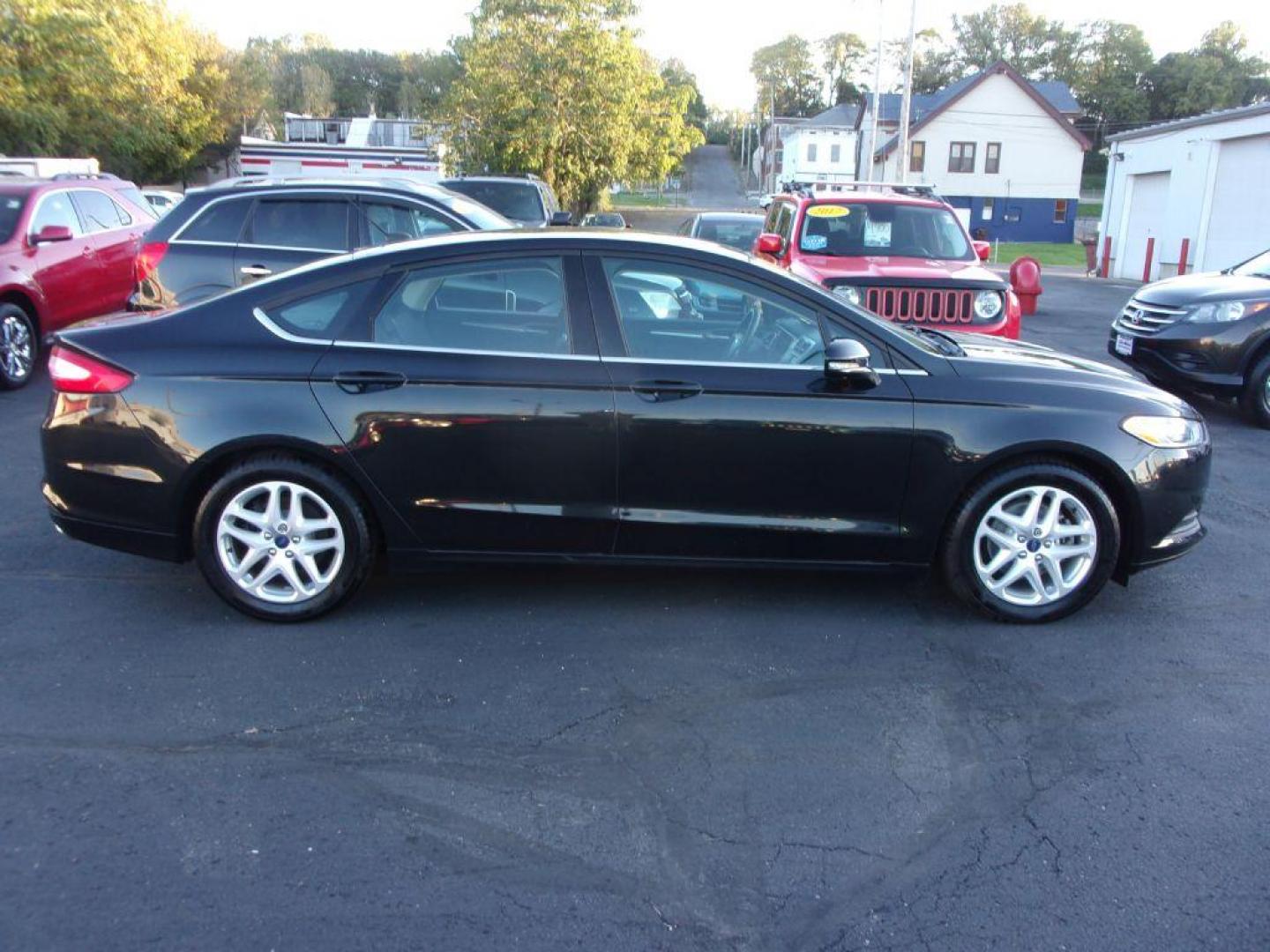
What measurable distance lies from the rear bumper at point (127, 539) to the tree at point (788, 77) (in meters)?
116

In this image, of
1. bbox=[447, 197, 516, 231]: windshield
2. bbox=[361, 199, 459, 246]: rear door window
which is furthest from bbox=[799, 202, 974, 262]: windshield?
bbox=[361, 199, 459, 246]: rear door window

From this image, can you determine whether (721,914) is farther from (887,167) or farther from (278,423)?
(887,167)

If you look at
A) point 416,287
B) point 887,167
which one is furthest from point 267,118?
point 416,287

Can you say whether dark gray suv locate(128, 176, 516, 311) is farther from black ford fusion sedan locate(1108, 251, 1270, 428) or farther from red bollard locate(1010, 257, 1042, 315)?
red bollard locate(1010, 257, 1042, 315)

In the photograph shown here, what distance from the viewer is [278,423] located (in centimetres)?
450

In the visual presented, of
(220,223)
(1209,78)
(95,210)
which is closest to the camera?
(220,223)

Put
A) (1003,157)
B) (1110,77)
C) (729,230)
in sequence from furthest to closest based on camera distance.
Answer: (1110,77), (1003,157), (729,230)

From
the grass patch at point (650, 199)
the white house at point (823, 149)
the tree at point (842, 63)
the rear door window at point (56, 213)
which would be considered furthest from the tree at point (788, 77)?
the rear door window at point (56, 213)

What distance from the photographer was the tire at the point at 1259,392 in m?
9.20

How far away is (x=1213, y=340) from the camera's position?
30.3ft

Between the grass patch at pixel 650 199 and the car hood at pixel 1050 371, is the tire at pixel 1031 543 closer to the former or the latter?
the car hood at pixel 1050 371

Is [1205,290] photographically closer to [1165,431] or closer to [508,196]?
[1165,431]

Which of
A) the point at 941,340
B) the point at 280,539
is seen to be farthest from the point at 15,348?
the point at 941,340

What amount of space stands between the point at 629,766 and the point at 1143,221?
30217 mm
